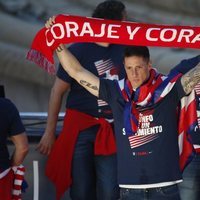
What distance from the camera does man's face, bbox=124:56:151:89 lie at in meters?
4.55

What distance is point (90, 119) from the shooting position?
5.21m

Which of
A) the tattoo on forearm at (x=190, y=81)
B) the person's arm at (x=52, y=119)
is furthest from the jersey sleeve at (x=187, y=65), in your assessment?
the person's arm at (x=52, y=119)

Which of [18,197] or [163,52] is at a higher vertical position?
[163,52]

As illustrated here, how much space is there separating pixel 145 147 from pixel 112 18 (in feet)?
2.99

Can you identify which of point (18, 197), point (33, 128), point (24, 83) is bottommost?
point (18, 197)

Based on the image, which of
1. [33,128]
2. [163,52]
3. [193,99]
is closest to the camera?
[193,99]

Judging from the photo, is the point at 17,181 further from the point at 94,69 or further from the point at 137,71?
the point at 137,71

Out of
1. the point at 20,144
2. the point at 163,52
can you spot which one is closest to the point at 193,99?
the point at 20,144

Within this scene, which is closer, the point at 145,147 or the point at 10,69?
the point at 145,147

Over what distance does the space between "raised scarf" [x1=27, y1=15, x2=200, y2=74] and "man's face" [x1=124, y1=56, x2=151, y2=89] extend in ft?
0.44

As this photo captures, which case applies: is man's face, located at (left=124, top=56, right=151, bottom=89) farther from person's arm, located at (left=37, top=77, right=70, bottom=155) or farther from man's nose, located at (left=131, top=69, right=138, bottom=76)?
person's arm, located at (left=37, top=77, right=70, bottom=155)

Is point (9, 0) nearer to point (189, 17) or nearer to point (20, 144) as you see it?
point (189, 17)

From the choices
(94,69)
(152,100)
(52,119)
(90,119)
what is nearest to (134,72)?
(152,100)

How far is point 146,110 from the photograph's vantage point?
14.9 ft
